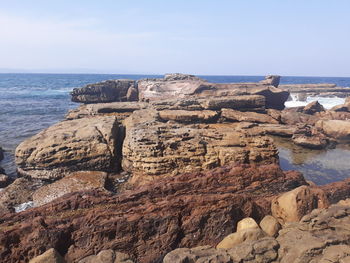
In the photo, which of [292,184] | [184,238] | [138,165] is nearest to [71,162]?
[138,165]

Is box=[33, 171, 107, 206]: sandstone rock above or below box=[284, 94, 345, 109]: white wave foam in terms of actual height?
below

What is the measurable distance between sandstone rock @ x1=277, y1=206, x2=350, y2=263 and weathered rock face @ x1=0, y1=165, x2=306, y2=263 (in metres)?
1.09

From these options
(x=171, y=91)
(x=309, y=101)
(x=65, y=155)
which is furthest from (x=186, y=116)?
(x=309, y=101)

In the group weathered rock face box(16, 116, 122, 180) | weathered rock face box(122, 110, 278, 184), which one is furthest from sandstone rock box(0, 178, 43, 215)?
weathered rock face box(122, 110, 278, 184)

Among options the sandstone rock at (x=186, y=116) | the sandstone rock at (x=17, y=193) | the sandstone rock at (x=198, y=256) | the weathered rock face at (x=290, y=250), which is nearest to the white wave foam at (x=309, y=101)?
the sandstone rock at (x=186, y=116)

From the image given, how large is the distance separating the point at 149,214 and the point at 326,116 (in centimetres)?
2448

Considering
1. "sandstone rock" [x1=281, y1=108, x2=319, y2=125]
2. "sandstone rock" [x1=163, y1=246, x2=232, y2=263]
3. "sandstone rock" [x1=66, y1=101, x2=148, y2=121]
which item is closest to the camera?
"sandstone rock" [x1=163, y1=246, x2=232, y2=263]

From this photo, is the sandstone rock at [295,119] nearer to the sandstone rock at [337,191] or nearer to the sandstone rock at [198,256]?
the sandstone rock at [337,191]

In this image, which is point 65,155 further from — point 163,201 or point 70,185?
point 163,201

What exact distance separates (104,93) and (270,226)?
26.1 metres

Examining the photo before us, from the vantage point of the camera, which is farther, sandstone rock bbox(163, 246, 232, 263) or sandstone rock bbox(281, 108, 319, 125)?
sandstone rock bbox(281, 108, 319, 125)

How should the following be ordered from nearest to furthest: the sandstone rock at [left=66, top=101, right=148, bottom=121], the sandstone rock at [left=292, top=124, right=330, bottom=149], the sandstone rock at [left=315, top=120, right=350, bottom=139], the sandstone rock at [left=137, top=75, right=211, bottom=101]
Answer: the sandstone rock at [left=292, top=124, right=330, bottom=149]
the sandstone rock at [left=315, top=120, right=350, bottom=139]
the sandstone rock at [left=66, top=101, right=148, bottom=121]
the sandstone rock at [left=137, top=75, right=211, bottom=101]

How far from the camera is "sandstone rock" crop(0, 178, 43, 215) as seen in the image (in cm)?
733

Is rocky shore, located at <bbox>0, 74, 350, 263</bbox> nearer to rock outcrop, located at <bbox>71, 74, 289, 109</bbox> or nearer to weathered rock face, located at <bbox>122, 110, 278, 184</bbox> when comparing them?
weathered rock face, located at <bbox>122, 110, 278, 184</bbox>
